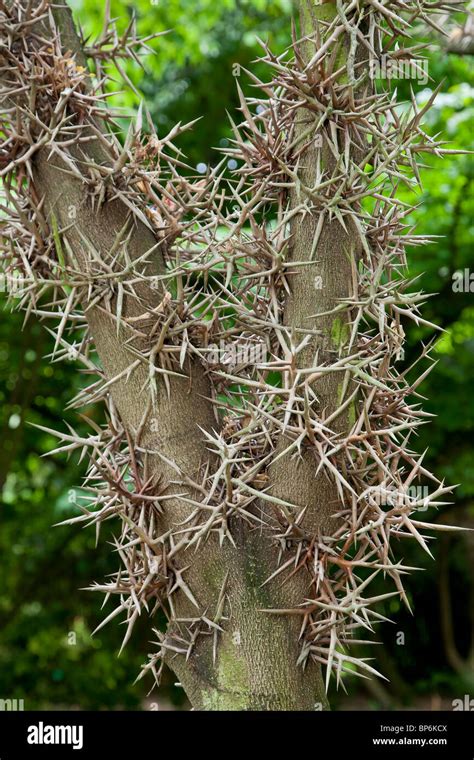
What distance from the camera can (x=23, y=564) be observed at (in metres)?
3.81

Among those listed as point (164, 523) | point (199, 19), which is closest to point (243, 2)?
point (199, 19)

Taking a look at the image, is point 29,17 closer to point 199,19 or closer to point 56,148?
point 56,148

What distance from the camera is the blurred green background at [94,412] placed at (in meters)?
3.04

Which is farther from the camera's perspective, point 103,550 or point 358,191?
point 103,550

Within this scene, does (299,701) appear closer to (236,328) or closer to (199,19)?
(236,328)

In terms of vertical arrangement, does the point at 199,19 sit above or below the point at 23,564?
above

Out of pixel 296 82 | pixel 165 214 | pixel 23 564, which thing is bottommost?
pixel 23 564

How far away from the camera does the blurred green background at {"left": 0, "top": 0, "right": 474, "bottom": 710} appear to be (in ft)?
9.96

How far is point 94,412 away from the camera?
3123mm

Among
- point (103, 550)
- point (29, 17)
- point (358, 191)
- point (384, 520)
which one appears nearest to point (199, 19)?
point (103, 550)
